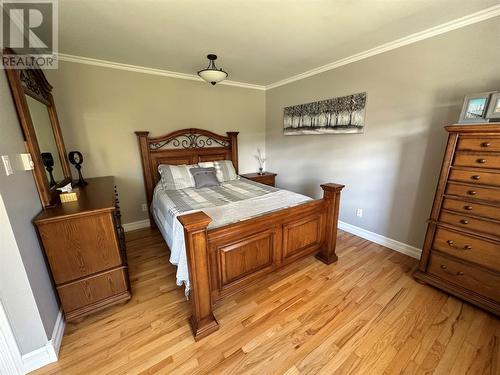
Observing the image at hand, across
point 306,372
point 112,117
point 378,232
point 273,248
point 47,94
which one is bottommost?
point 306,372

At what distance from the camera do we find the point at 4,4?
140cm

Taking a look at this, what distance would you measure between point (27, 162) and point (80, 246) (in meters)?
0.67

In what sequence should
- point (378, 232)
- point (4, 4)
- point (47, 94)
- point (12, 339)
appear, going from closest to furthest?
point (12, 339)
point (4, 4)
point (47, 94)
point (378, 232)

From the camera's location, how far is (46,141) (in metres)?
1.92

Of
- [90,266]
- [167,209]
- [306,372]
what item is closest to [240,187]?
[167,209]

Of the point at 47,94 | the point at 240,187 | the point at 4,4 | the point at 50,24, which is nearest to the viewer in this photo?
the point at 4,4

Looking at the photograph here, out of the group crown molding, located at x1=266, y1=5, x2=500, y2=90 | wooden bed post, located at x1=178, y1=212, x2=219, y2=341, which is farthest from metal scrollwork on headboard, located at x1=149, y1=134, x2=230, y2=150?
wooden bed post, located at x1=178, y1=212, x2=219, y2=341

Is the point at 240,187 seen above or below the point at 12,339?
above

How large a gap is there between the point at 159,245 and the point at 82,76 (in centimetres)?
231

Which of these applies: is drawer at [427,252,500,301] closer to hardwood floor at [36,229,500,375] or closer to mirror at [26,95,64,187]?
hardwood floor at [36,229,500,375]

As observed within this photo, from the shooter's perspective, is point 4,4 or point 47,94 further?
point 47,94

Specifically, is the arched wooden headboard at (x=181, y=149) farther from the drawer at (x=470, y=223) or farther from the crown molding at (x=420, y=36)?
the drawer at (x=470, y=223)

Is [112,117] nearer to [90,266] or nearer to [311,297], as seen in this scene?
[90,266]

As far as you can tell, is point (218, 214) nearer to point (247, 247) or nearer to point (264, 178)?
point (247, 247)
